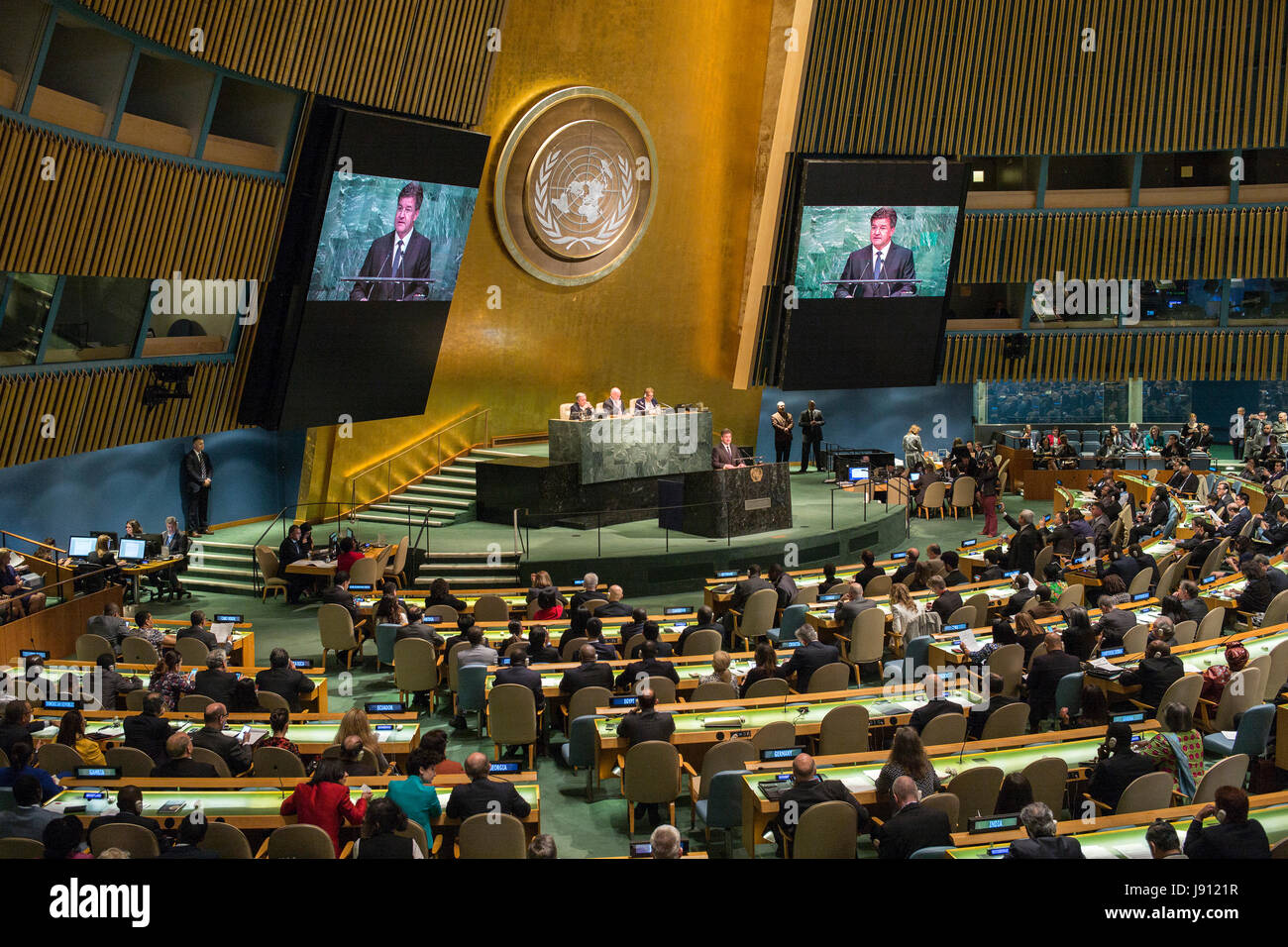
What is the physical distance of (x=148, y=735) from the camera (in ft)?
27.5

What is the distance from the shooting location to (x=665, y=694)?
31.4ft

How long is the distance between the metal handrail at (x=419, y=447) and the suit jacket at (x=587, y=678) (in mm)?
10687

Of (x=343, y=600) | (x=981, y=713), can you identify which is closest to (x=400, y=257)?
(x=343, y=600)

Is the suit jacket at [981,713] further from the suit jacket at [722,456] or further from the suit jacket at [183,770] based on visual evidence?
the suit jacket at [722,456]

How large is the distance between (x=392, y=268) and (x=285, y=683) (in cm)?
948

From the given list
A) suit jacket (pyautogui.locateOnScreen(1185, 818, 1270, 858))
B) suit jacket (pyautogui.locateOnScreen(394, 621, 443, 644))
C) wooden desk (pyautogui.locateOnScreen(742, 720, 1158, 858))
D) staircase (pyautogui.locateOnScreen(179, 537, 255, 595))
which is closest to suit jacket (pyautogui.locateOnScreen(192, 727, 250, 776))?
suit jacket (pyautogui.locateOnScreen(394, 621, 443, 644))

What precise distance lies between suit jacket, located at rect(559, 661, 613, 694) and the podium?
291 inches

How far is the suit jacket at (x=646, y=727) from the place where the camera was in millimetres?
8328

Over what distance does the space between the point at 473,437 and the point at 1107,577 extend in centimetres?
1271

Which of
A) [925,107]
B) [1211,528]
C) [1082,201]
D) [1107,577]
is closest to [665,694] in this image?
[1107,577]
